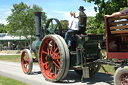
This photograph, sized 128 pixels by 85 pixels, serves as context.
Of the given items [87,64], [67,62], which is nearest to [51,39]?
[67,62]

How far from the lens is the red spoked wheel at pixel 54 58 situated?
6.20 meters

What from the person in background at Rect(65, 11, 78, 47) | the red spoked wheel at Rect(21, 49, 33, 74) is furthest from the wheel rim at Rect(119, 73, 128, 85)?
the red spoked wheel at Rect(21, 49, 33, 74)

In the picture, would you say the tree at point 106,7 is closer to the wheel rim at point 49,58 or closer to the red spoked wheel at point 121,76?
the wheel rim at point 49,58

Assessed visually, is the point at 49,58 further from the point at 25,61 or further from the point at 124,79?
the point at 124,79

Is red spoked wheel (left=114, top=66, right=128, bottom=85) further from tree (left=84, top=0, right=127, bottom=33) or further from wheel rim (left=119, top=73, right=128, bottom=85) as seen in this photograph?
tree (left=84, top=0, right=127, bottom=33)

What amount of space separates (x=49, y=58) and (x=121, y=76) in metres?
2.95

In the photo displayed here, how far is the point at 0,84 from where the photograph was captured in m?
6.61

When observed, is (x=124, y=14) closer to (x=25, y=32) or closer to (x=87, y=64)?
(x=87, y=64)

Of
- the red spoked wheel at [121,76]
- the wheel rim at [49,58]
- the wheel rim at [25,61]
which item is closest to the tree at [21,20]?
the wheel rim at [25,61]

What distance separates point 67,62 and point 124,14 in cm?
248

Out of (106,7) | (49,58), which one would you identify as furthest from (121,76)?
(106,7)

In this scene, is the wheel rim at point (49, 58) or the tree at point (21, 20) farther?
the tree at point (21, 20)

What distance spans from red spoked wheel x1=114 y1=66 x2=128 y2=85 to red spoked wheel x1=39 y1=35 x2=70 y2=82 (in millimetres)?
1843

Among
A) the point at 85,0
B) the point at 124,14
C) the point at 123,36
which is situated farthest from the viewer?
the point at 85,0
